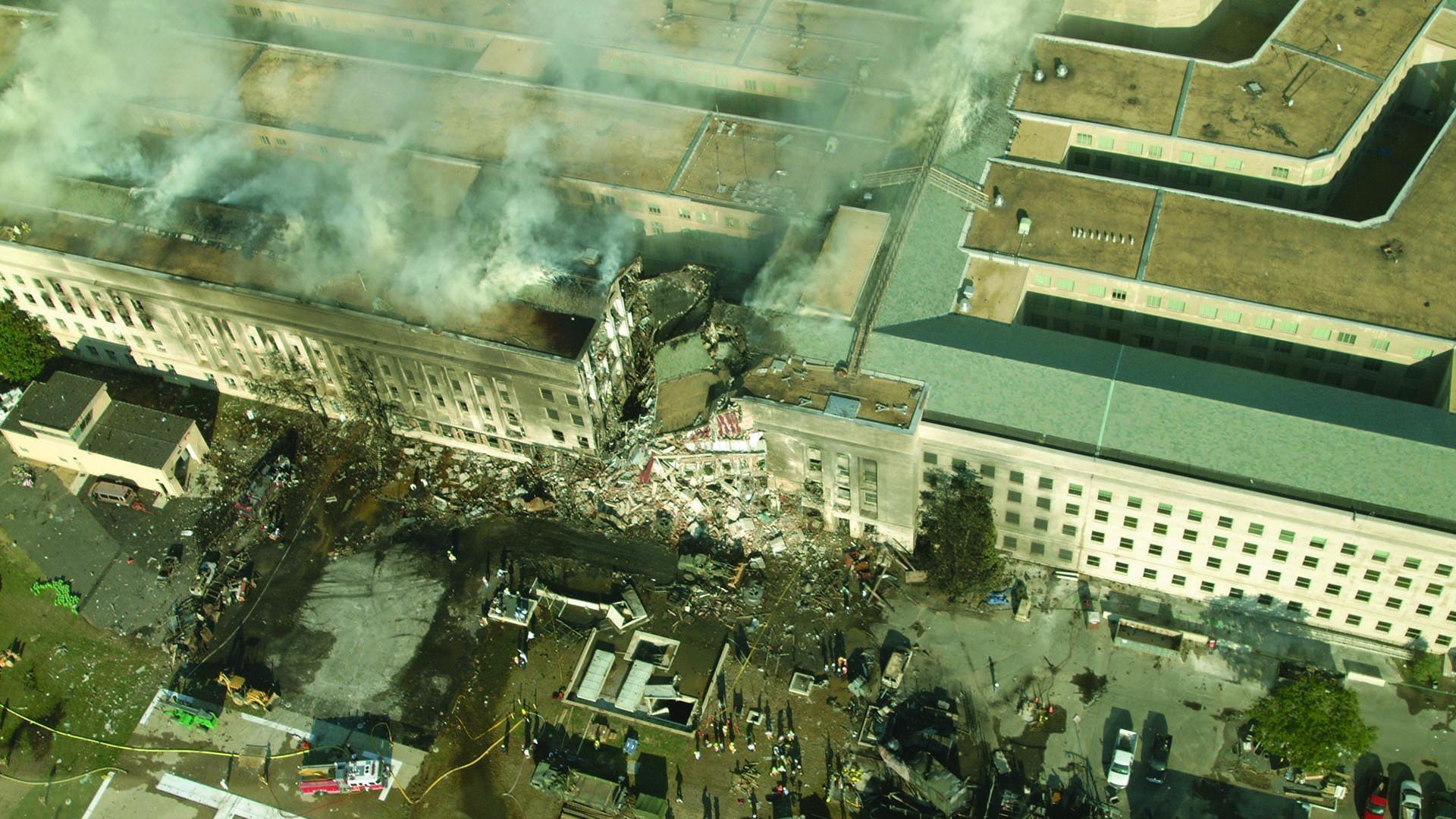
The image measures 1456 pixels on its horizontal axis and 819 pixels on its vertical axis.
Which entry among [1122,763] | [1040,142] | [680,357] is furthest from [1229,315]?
[680,357]

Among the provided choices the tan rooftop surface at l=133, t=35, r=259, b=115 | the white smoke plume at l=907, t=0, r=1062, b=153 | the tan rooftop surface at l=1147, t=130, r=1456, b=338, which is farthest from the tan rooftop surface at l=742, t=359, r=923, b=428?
the tan rooftop surface at l=133, t=35, r=259, b=115

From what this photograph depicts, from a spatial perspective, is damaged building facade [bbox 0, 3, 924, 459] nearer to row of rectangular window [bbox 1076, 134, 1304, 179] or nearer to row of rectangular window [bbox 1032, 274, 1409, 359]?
row of rectangular window [bbox 1076, 134, 1304, 179]

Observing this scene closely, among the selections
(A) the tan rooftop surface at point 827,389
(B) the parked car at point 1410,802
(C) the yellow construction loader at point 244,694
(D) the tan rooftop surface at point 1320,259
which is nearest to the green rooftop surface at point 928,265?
(A) the tan rooftop surface at point 827,389

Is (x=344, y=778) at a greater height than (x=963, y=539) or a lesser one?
lesser

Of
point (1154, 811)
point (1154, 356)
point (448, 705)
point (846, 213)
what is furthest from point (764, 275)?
point (1154, 811)

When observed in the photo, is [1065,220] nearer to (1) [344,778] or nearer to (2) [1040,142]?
(2) [1040,142]

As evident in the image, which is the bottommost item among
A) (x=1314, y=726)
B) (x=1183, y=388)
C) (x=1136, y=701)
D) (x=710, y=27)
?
(x=1314, y=726)

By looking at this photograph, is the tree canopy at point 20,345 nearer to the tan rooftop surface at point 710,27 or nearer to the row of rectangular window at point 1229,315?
the tan rooftop surface at point 710,27
